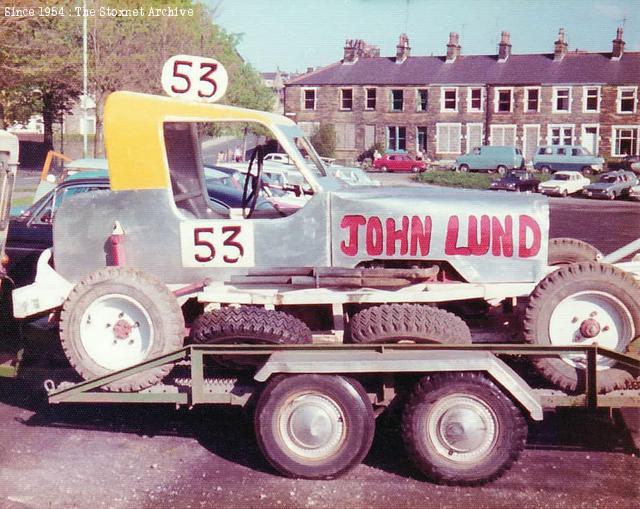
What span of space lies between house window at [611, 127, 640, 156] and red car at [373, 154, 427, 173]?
10549 millimetres

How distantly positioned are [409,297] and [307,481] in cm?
→ 141

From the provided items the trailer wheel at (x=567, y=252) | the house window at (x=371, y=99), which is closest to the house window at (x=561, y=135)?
the house window at (x=371, y=99)

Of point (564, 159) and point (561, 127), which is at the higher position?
point (561, 127)

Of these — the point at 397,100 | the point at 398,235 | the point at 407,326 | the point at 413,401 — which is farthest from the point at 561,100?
the point at 413,401

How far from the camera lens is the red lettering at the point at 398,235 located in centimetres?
601

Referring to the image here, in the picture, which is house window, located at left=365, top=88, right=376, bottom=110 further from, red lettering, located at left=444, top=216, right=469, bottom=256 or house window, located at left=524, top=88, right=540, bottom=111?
red lettering, located at left=444, top=216, right=469, bottom=256

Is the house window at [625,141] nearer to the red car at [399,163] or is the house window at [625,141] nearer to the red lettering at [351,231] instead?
the red car at [399,163]

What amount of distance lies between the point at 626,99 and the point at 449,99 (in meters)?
10.2

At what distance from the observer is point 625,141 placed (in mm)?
47562

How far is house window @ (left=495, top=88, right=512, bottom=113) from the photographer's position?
166 ft

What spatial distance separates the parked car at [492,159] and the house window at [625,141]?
16.9ft

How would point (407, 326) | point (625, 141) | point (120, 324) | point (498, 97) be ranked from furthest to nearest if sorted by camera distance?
point (498, 97) → point (625, 141) → point (120, 324) → point (407, 326)

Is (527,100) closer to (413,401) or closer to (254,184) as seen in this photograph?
(254,184)

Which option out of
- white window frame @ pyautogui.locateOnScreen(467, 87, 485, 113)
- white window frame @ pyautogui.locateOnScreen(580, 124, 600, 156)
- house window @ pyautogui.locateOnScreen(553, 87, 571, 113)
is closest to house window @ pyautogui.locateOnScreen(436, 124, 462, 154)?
white window frame @ pyautogui.locateOnScreen(467, 87, 485, 113)
